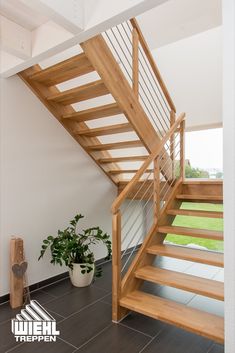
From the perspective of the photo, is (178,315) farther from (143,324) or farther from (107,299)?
(107,299)

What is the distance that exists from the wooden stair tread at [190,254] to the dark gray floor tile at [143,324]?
1.85ft

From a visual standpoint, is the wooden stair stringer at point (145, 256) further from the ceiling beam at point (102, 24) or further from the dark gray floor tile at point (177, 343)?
the ceiling beam at point (102, 24)

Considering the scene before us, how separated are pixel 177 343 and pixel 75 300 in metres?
1.10

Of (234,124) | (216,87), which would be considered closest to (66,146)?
(234,124)

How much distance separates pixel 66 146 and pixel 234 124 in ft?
7.13

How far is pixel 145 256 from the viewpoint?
8.34 ft

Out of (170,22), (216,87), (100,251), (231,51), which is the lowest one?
(100,251)

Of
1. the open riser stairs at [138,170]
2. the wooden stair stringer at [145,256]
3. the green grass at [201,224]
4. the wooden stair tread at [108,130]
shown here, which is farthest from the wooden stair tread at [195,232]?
the green grass at [201,224]

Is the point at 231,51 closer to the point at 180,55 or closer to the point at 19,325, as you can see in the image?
the point at 19,325

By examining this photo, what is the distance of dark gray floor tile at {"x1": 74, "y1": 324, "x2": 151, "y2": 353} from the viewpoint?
1.82 m

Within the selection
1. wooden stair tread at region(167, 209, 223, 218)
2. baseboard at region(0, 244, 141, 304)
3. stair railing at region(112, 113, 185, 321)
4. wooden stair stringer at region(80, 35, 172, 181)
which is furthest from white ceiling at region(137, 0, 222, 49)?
baseboard at region(0, 244, 141, 304)

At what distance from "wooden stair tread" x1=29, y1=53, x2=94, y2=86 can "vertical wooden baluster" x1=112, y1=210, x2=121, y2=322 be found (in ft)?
4.27

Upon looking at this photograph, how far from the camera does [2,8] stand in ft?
6.39

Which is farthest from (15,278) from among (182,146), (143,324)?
(182,146)
